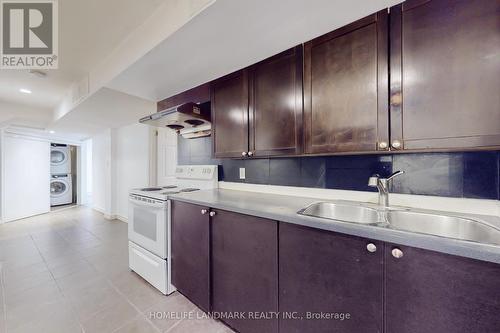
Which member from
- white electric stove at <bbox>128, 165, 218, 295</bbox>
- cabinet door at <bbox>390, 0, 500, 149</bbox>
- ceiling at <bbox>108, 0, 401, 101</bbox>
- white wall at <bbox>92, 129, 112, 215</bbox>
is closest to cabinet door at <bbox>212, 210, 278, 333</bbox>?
white electric stove at <bbox>128, 165, 218, 295</bbox>

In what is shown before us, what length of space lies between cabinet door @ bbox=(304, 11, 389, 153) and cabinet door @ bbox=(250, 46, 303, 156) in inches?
2.8

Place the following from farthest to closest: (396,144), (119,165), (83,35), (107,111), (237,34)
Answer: (119,165) < (107,111) < (83,35) < (237,34) < (396,144)

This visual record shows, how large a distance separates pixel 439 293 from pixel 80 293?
2597 millimetres

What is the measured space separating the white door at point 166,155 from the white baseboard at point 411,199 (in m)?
1.78

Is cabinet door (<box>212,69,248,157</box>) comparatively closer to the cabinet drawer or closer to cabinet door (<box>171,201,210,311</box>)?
cabinet door (<box>171,201,210,311</box>)

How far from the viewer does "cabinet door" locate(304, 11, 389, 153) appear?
1.08 meters

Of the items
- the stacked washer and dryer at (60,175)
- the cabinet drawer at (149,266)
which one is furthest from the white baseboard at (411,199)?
the stacked washer and dryer at (60,175)

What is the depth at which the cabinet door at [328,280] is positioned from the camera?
32.4 inches

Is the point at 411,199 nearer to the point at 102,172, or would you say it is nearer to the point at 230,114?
the point at 230,114

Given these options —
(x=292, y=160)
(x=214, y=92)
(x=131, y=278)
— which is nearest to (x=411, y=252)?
(x=292, y=160)

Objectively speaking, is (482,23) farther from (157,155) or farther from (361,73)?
(157,155)

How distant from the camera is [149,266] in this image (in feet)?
6.18

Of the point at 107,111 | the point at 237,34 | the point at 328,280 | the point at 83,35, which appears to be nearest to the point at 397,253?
the point at 328,280

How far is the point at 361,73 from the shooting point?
1.13 m
